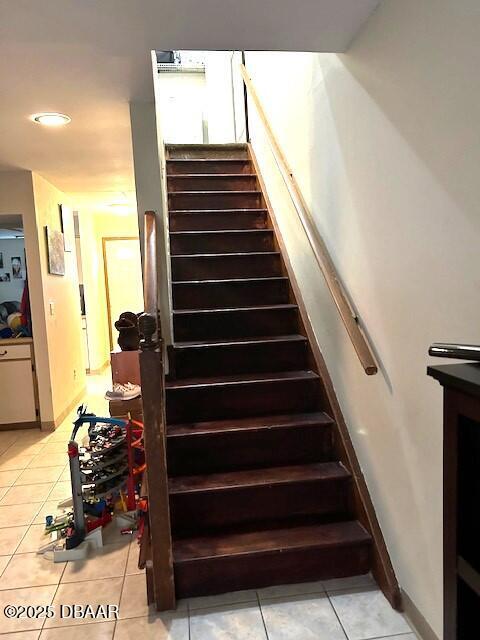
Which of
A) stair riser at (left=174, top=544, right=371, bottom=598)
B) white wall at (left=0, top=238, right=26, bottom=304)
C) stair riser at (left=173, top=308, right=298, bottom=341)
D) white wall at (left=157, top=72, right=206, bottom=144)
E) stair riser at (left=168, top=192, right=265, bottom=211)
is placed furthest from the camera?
white wall at (left=157, top=72, right=206, bottom=144)

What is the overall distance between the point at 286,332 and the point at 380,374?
1189 millimetres

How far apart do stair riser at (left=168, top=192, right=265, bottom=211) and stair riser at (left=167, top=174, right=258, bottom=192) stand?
18 centimetres

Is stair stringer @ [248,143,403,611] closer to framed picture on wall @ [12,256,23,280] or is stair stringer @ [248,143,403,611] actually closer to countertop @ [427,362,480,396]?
countertop @ [427,362,480,396]

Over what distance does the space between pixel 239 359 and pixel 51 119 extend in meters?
1.81

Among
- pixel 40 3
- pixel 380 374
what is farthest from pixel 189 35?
pixel 380 374

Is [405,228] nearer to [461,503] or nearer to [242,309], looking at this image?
[461,503]

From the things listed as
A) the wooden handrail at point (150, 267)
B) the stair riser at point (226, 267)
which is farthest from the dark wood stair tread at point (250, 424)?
the stair riser at point (226, 267)

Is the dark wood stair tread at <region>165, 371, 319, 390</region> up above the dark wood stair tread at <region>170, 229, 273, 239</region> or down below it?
below

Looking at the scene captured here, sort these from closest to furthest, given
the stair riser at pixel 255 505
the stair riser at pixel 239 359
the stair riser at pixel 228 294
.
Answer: the stair riser at pixel 255 505, the stair riser at pixel 239 359, the stair riser at pixel 228 294

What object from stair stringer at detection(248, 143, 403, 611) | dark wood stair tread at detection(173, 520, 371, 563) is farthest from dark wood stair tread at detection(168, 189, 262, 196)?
dark wood stair tread at detection(173, 520, 371, 563)

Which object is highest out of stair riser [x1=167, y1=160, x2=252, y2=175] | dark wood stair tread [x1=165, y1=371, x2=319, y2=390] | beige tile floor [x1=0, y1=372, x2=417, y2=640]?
stair riser [x1=167, y1=160, x2=252, y2=175]

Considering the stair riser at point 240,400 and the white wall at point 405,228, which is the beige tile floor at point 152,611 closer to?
the white wall at point 405,228

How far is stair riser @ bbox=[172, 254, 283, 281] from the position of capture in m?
3.23

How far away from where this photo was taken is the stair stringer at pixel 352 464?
6.07ft
